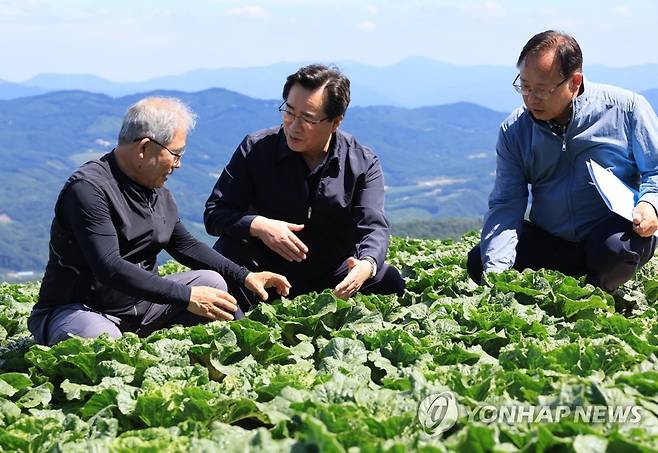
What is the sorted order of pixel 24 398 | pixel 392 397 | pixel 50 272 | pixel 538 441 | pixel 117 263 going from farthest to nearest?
pixel 50 272
pixel 117 263
pixel 24 398
pixel 392 397
pixel 538 441

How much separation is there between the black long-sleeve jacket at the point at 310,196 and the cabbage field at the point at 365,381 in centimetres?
101

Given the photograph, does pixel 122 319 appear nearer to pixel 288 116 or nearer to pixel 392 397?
pixel 288 116

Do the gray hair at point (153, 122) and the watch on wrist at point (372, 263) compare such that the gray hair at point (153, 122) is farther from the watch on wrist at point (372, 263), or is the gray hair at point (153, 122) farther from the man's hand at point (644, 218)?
the man's hand at point (644, 218)

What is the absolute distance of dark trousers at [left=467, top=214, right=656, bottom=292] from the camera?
6.75m

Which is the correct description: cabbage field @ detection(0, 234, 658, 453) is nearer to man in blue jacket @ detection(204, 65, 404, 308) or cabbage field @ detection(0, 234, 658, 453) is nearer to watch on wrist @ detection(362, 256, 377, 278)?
watch on wrist @ detection(362, 256, 377, 278)

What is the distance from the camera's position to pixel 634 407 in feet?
10.4

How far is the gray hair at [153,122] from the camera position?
222 inches

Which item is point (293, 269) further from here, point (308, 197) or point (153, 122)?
point (153, 122)

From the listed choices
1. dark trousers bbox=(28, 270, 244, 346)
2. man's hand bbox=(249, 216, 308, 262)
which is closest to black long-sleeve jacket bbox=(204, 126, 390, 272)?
man's hand bbox=(249, 216, 308, 262)

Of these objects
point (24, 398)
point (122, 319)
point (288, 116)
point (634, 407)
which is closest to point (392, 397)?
point (634, 407)

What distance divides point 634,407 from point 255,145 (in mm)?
4477

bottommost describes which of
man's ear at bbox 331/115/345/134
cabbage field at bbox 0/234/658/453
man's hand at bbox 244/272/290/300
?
man's hand at bbox 244/272/290/300

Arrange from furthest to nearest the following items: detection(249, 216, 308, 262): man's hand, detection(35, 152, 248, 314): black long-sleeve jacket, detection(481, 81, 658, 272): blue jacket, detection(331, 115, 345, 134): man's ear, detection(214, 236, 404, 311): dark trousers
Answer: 1. detection(214, 236, 404, 311): dark trousers
2. detection(481, 81, 658, 272): blue jacket
3. detection(331, 115, 345, 134): man's ear
4. detection(249, 216, 308, 262): man's hand
5. detection(35, 152, 248, 314): black long-sleeve jacket

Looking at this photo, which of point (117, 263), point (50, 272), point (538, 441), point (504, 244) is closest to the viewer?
point (538, 441)
